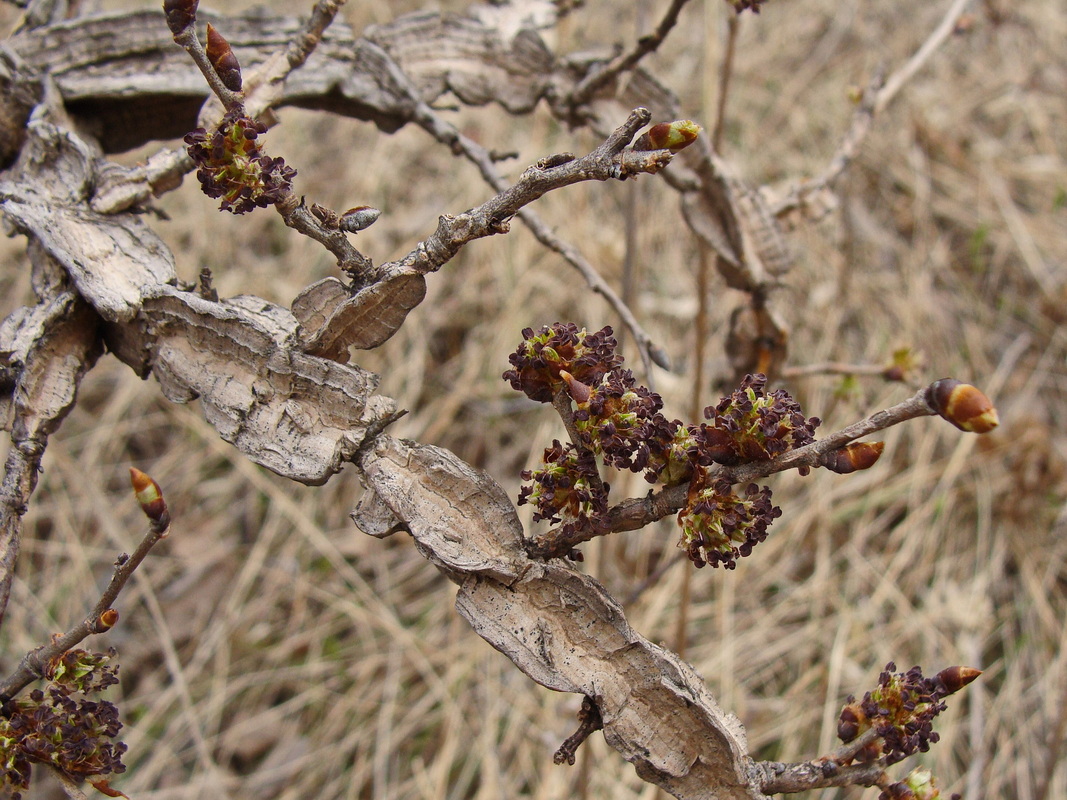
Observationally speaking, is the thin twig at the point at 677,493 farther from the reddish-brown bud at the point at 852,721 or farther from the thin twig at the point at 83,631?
the thin twig at the point at 83,631

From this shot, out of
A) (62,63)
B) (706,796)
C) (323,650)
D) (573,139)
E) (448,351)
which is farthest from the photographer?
(573,139)

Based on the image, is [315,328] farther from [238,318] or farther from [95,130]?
[95,130]

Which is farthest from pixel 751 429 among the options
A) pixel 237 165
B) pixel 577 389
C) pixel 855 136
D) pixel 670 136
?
pixel 855 136

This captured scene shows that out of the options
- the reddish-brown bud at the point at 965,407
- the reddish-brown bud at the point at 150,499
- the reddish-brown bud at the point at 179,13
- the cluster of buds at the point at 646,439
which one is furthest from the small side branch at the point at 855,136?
the reddish-brown bud at the point at 150,499

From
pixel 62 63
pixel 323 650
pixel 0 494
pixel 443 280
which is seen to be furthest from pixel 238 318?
pixel 443 280

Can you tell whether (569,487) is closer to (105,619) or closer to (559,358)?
(559,358)

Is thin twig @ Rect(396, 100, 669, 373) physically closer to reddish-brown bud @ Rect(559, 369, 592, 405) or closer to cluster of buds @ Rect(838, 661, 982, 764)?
reddish-brown bud @ Rect(559, 369, 592, 405)
